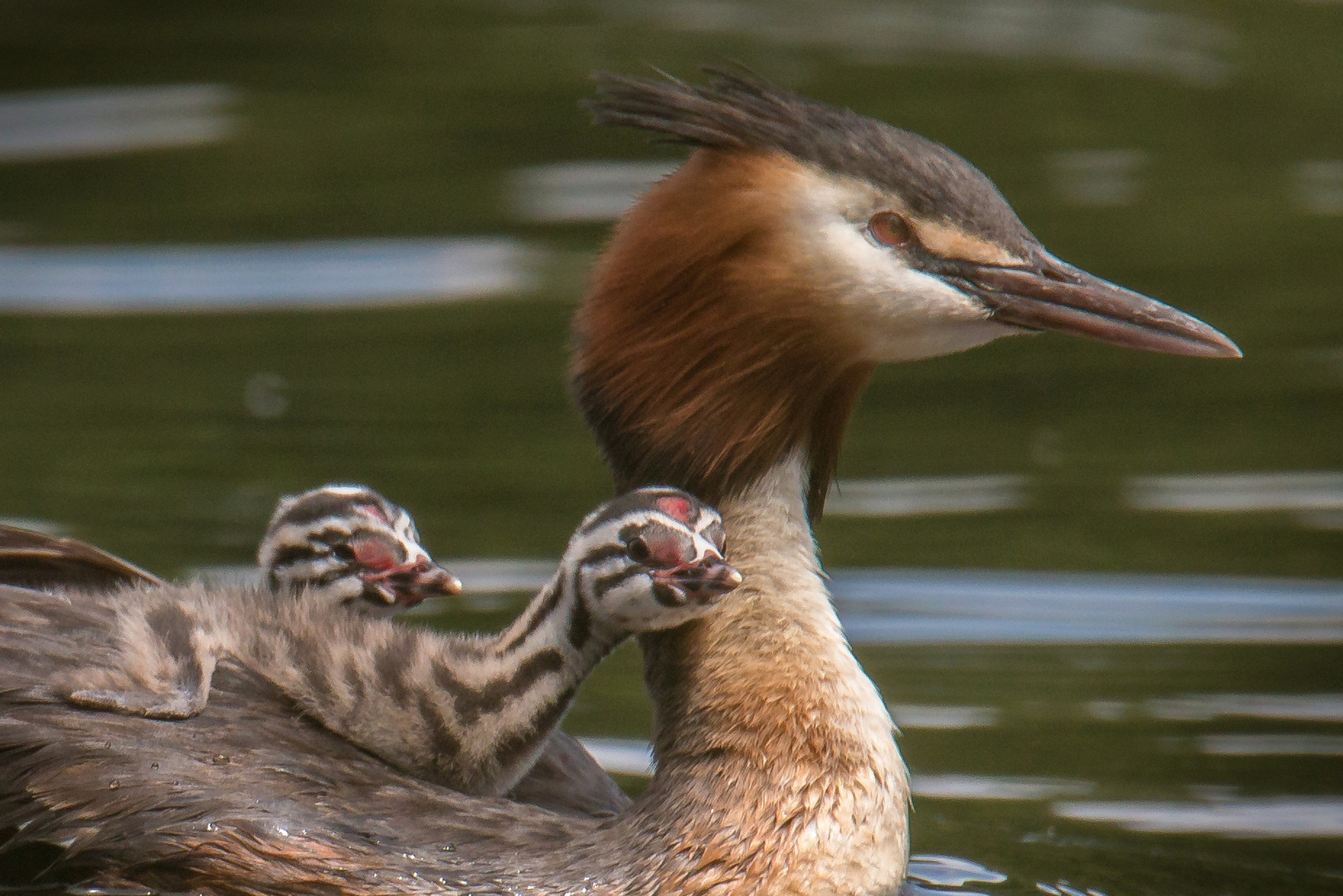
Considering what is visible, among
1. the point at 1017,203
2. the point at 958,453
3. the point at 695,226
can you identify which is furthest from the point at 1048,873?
the point at 1017,203

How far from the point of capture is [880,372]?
34.7 feet

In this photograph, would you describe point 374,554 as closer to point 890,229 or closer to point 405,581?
point 405,581

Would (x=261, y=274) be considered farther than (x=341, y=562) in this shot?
Yes

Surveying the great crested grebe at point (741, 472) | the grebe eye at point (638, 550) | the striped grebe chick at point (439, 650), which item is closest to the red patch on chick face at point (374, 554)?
the striped grebe chick at point (439, 650)

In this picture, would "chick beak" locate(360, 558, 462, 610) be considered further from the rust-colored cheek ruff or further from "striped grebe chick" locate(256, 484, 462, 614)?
the rust-colored cheek ruff

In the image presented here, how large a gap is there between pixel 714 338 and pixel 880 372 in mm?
4883

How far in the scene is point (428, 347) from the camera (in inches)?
420

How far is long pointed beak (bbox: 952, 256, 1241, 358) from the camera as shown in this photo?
574 cm

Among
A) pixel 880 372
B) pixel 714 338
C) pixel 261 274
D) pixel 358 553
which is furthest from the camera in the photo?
pixel 261 274

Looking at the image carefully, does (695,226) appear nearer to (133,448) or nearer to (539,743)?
(539,743)

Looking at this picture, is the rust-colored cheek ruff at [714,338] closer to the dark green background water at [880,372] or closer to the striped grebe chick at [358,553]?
the striped grebe chick at [358,553]

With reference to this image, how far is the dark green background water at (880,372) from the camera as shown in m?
7.38

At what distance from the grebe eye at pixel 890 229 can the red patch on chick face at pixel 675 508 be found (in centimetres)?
72

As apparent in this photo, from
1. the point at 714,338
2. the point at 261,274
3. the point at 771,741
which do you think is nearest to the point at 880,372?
the point at 261,274
